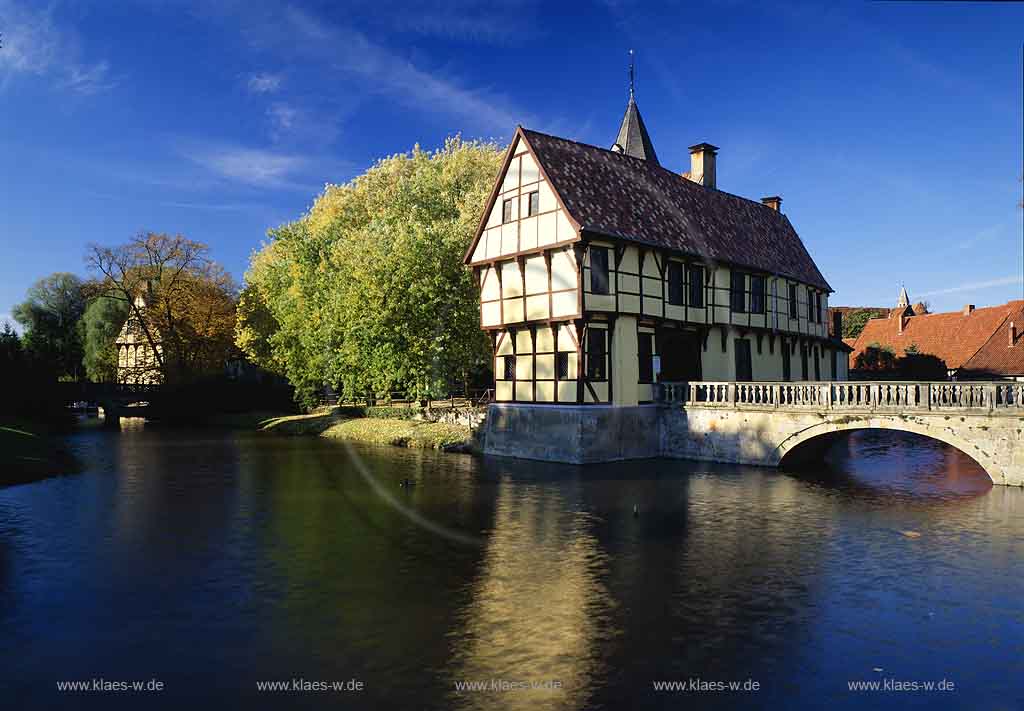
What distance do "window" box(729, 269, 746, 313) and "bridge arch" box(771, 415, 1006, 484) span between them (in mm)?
7239

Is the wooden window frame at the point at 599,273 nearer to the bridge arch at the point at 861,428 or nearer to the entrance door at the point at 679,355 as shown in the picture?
the entrance door at the point at 679,355

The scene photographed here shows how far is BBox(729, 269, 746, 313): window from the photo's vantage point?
1294 inches

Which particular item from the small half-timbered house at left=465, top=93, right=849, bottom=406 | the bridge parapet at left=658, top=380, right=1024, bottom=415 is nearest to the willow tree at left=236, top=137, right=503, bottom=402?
the small half-timbered house at left=465, top=93, right=849, bottom=406

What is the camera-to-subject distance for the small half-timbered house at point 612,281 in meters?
27.8

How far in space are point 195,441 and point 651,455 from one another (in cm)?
2779

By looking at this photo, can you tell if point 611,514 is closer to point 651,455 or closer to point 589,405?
point 589,405

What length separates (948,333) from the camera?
5344cm

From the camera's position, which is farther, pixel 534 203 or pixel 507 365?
pixel 507 365

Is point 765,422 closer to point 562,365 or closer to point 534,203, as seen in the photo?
point 562,365

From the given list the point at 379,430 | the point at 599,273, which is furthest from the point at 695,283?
the point at 379,430

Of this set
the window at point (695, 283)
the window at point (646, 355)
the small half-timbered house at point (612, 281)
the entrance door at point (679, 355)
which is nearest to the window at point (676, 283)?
the small half-timbered house at point (612, 281)

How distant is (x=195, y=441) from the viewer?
4247 centimetres

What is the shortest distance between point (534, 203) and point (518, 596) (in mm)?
20286

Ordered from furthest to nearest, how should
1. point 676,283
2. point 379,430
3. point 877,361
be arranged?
point 877,361, point 379,430, point 676,283
